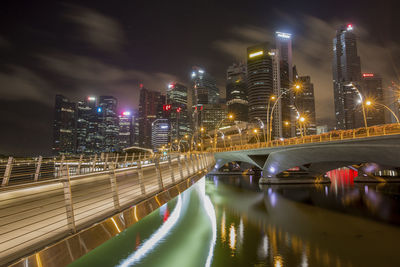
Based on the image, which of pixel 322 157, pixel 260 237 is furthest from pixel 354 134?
pixel 260 237

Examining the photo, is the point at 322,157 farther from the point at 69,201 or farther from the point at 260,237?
the point at 69,201

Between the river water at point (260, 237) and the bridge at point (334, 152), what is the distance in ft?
20.2

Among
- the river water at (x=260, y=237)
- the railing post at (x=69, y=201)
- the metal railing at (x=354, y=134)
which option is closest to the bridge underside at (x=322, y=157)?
the metal railing at (x=354, y=134)

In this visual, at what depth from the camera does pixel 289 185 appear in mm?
51281

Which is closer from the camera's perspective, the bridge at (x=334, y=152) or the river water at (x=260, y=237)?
the river water at (x=260, y=237)

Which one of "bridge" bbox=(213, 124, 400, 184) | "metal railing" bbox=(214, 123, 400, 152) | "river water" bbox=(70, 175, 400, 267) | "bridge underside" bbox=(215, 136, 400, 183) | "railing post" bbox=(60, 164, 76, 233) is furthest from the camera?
"bridge underside" bbox=(215, 136, 400, 183)

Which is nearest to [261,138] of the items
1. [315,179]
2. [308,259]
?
[315,179]

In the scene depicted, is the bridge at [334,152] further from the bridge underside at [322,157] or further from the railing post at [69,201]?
the railing post at [69,201]

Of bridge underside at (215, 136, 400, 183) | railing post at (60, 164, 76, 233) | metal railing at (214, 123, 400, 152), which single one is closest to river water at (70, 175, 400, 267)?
bridge underside at (215, 136, 400, 183)

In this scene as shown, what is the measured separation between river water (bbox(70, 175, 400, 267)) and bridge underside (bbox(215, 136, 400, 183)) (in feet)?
18.8

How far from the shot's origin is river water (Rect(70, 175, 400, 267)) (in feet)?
46.7

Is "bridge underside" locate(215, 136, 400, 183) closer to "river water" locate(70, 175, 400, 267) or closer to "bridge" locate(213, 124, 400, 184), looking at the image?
"bridge" locate(213, 124, 400, 184)

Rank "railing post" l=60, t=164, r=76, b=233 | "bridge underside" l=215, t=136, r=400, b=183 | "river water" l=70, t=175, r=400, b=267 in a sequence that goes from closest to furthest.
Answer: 1. "railing post" l=60, t=164, r=76, b=233
2. "river water" l=70, t=175, r=400, b=267
3. "bridge underside" l=215, t=136, r=400, b=183

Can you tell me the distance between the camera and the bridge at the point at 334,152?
29766mm
